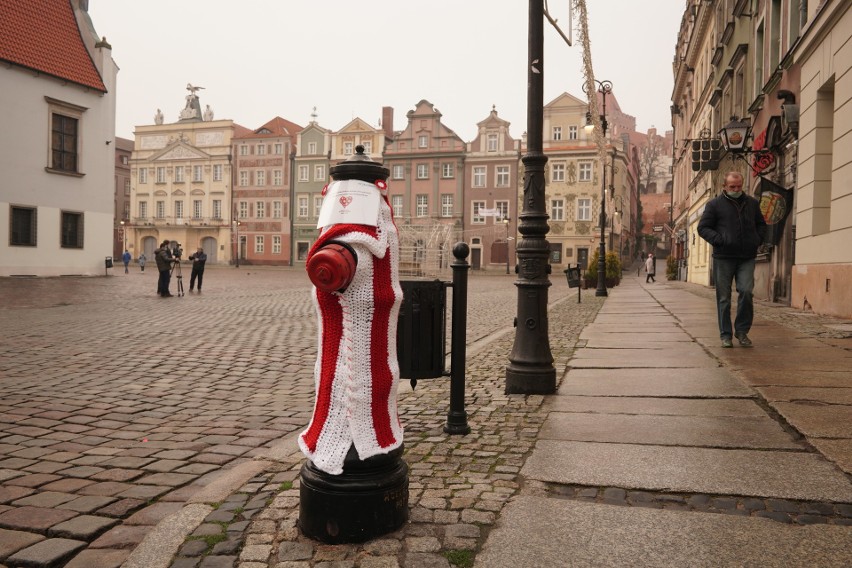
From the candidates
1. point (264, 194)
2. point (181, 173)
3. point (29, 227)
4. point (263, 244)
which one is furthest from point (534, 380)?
point (181, 173)

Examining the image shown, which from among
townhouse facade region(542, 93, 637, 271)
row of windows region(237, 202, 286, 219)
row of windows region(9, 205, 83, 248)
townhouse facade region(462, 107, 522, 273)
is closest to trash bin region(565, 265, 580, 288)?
row of windows region(9, 205, 83, 248)

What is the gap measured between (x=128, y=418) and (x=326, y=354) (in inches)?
113

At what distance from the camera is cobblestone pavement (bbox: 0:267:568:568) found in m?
2.97

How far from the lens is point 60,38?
102 ft

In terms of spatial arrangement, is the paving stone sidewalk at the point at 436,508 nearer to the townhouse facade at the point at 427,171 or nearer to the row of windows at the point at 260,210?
the townhouse facade at the point at 427,171

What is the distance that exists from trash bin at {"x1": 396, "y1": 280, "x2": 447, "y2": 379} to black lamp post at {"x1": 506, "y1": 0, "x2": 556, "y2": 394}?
1.74 meters

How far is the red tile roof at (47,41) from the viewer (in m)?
28.4

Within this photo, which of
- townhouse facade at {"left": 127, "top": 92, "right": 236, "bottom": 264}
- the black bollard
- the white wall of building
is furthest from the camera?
townhouse facade at {"left": 127, "top": 92, "right": 236, "bottom": 264}

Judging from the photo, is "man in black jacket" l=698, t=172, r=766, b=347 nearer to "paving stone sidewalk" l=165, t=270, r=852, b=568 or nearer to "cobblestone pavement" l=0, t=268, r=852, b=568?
"cobblestone pavement" l=0, t=268, r=852, b=568

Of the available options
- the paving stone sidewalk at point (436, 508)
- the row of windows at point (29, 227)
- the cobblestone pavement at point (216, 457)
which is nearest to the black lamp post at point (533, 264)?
the cobblestone pavement at point (216, 457)

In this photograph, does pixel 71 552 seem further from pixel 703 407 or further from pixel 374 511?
pixel 703 407

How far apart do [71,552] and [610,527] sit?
1997mm

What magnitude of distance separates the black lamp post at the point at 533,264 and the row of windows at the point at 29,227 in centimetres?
2816

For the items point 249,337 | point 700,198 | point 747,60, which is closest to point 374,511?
point 249,337
